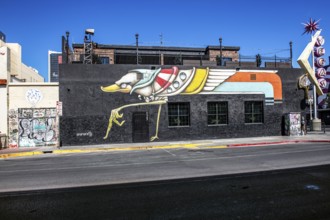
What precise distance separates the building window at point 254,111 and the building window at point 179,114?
501 centimetres

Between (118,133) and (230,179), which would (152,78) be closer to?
(118,133)

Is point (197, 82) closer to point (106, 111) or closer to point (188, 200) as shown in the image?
point (106, 111)

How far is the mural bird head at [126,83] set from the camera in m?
20.9

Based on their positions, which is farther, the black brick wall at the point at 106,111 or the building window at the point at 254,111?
the building window at the point at 254,111

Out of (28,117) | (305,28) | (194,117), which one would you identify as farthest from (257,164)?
(305,28)

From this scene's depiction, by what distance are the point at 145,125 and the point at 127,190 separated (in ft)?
46.1

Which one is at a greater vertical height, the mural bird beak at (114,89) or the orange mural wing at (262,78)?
the orange mural wing at (262,78)

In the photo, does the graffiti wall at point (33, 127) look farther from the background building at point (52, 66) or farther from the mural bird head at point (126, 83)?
the background building at point (52, 66)

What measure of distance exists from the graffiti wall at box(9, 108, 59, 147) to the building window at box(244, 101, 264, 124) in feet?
47.9

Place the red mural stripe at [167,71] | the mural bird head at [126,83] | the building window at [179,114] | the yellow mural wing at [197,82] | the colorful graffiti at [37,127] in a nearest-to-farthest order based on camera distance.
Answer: the colorful graffiti at [37,127] < the mural bird head at [126,83] < the red mural stripe at [167,71] < the building window at [179,114] < the yellow mural wing at [197,82]

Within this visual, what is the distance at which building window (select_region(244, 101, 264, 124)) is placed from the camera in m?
23.5

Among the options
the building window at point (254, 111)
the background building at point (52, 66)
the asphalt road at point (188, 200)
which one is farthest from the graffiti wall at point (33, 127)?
the background building at point (52, 66)

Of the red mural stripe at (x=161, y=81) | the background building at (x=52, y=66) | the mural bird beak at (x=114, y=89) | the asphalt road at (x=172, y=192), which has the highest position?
the background building at (x=52, y=66)

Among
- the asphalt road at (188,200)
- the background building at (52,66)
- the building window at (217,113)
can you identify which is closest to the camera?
the asphalt road at (188,200)
